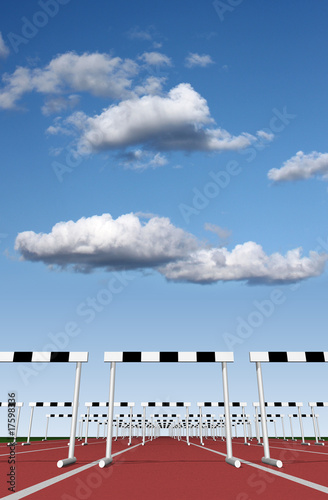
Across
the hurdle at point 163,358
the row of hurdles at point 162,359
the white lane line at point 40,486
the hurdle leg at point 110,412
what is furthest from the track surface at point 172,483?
the hurdle at point 163,358

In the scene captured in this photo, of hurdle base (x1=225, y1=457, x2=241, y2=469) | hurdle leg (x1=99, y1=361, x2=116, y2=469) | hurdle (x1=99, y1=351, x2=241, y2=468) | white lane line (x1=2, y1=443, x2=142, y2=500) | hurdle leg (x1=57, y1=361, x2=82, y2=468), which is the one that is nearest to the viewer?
white lane line (x1=2, y1=443, x2=142, y2=500)

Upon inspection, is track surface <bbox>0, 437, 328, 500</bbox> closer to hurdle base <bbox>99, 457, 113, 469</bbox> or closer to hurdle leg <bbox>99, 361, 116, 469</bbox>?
hurdle base <bbox>99, 457, 113, 469</bbox>

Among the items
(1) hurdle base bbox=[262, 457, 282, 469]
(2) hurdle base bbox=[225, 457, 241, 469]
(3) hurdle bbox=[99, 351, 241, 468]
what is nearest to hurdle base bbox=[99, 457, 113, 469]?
(3) hurdle bbox=[99, 351, 241, 468]

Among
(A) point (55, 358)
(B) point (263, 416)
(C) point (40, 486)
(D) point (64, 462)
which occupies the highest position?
(A) point (55, 358)

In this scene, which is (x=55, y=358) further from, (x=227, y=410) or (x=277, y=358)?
(x=277, y=358)

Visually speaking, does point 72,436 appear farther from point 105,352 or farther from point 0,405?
point 0,405

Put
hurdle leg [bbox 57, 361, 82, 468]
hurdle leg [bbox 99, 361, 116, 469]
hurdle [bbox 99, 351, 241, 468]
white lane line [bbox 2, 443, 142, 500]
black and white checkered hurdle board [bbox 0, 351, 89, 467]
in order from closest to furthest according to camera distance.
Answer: white lane line [bbox 2, 443, 142, 500] → hurdle leg [bbox 57, 361, 82, 468] → hurdle leg [bbox 99, 361, 116, 469] → black and white checkered hurdle board [bbox 0, 351, 89, 467] → hurdle [bbox 99, 351, 241, 468]

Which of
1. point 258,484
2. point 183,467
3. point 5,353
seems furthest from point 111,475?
point 5,353

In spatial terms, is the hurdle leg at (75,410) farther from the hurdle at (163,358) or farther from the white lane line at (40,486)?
the white lane line at (40,486)

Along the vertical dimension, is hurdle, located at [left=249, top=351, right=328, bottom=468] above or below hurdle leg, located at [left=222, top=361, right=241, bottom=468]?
above

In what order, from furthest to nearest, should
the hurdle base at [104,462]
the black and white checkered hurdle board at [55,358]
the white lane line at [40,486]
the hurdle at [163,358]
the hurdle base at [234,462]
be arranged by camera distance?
1. the hurdle at [163,358]
2. the black and white checkered hurdle board at [55,358]
3. the hurdle base at [104,462]
4. the hurdle base at [234,462]
5. the white lane line at [40,486]

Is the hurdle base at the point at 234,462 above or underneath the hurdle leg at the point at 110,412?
underneath

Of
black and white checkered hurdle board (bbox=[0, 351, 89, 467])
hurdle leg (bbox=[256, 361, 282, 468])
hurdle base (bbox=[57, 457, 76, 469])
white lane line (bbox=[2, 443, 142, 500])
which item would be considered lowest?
white lane line (bbox=[2, 443, 142, 500])

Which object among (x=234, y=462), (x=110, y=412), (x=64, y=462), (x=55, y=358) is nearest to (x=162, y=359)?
(x=110, y=412)
